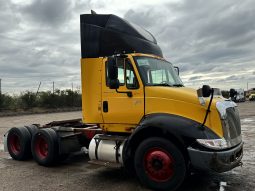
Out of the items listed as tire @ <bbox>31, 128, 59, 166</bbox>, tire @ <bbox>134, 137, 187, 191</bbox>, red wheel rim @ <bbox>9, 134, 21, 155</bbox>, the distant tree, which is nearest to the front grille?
tire @ <bbox>134, 137, 187, 191</bbox>

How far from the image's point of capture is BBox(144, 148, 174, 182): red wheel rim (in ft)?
21.9

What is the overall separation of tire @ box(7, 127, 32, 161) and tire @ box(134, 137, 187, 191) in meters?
4.11

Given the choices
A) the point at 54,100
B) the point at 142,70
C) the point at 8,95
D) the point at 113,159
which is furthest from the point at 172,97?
the point at 54,100

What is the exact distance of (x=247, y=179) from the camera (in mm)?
7605

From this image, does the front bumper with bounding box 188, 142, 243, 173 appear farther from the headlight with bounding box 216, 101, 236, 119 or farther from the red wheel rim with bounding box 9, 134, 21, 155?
the red wheel rim with bounding box 9, 134, 21, 155

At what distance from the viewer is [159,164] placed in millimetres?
6770

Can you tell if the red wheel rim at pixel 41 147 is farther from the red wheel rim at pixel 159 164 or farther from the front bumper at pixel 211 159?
the front bumper at pixel 211 159

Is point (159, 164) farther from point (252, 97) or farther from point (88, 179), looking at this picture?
point (252, 97)

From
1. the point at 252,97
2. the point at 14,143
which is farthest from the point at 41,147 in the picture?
the point at 252,97

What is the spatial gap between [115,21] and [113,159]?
3.06 m

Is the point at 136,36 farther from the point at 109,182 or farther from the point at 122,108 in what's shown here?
the point at 109,182

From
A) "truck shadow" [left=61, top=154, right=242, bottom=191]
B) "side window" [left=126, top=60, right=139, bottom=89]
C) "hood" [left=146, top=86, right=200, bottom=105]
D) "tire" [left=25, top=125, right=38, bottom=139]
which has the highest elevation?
"side window" [left=126, top=60, right=139, bottom=89]

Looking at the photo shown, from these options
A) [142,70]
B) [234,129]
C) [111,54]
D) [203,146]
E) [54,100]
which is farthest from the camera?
[54,100]

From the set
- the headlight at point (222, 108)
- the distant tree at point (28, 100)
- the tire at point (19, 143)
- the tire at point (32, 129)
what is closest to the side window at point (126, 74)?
the headlight at point (222, 108)
